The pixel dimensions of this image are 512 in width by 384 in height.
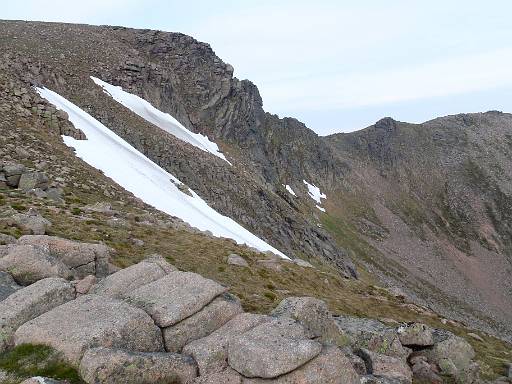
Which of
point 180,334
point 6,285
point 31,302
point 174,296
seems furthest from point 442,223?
point 31,302

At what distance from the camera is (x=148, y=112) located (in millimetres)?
85062

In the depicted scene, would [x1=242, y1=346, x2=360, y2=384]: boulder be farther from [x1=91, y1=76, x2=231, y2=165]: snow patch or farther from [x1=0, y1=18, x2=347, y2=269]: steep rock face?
[x1=91, y1=76, x2=231, y2=165]: snow patch

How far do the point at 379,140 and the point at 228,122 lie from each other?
103126 mm

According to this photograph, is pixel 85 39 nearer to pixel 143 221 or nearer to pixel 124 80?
pixel 124 80

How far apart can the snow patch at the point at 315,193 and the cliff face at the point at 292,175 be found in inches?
88.1

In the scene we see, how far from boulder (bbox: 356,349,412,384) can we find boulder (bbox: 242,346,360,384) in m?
2.69

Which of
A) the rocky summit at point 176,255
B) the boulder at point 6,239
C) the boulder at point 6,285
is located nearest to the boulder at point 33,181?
the rocky summit at point 176,255

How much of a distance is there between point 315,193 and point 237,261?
125750 millimetres

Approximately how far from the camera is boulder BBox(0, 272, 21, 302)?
16.3 metres

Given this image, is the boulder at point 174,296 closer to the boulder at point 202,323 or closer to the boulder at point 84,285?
the boulder at point 202,323

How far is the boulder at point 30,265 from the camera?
17.4 meters

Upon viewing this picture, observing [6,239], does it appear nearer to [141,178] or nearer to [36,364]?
[36,364]

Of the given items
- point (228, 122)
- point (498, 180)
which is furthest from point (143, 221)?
point (498, 180)

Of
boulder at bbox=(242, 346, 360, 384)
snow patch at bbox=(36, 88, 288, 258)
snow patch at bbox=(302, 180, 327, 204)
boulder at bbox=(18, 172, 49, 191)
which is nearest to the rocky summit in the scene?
boulder at bbox=(242, 346, 360, 384)
